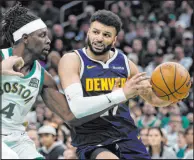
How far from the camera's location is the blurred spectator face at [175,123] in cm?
1153

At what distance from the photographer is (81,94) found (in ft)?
18.0

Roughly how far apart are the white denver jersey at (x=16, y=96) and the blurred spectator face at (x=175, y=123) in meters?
6.24

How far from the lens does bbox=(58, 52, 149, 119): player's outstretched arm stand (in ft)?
17.3

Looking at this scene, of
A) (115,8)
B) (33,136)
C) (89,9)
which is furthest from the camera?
(89,9)

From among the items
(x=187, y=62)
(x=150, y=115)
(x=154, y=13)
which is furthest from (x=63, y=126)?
(x=154, y=13)

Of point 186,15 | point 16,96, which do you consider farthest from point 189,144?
point 186,15

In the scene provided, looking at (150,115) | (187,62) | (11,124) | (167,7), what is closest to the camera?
(11,124)

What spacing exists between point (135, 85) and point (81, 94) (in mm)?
601

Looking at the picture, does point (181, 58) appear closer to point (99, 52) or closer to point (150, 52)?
point (150, 52)

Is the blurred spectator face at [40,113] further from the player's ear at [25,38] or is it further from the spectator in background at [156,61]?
the player's ear at [25,38]

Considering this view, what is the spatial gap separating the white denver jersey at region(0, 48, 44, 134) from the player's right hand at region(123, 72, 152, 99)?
0.96 m

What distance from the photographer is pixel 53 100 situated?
5707 mm

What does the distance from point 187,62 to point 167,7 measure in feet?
10.9

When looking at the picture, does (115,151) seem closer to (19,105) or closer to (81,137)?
(81,137)
